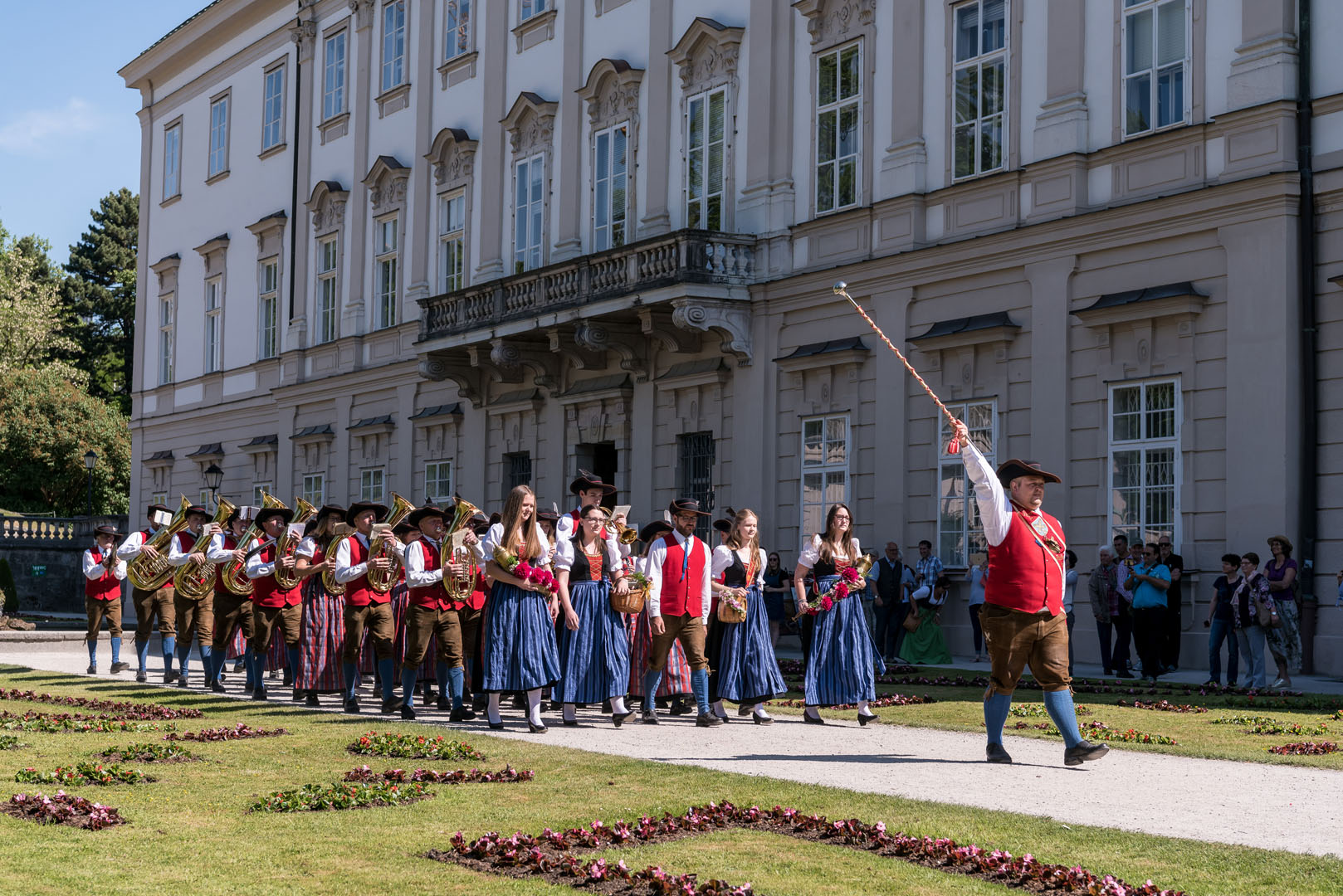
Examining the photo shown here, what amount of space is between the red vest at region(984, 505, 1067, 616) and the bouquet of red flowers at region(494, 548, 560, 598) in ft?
13.1

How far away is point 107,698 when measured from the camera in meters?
16.5

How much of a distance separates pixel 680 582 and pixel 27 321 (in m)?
52.7

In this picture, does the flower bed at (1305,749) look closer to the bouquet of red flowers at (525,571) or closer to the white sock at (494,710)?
the bouquet of red flowers at (525,571)

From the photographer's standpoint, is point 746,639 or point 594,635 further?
point 746,639

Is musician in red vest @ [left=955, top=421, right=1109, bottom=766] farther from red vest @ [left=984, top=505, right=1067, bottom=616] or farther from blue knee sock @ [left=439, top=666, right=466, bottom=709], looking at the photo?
blue knee sock @ [left=439, top=666, right=466, bottom=709]

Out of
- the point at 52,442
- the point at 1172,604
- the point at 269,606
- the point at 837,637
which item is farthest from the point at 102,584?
the point at 52,442

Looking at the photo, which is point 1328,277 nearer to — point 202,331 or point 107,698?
point 107,698

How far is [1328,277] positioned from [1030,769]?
10.3m

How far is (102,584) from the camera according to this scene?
67.3ft

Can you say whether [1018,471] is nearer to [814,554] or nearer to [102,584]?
[814,554]

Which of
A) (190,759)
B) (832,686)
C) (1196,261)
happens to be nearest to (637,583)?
(832,686)

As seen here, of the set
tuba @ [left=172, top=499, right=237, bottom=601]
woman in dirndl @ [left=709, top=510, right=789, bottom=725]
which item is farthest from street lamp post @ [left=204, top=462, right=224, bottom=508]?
woman in dirndl @ [left=709, top=510, right=789, bottom=725]

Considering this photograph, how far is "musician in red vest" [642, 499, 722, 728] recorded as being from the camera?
14.4m

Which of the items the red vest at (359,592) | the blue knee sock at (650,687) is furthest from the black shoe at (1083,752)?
the red vest at (359,592)
